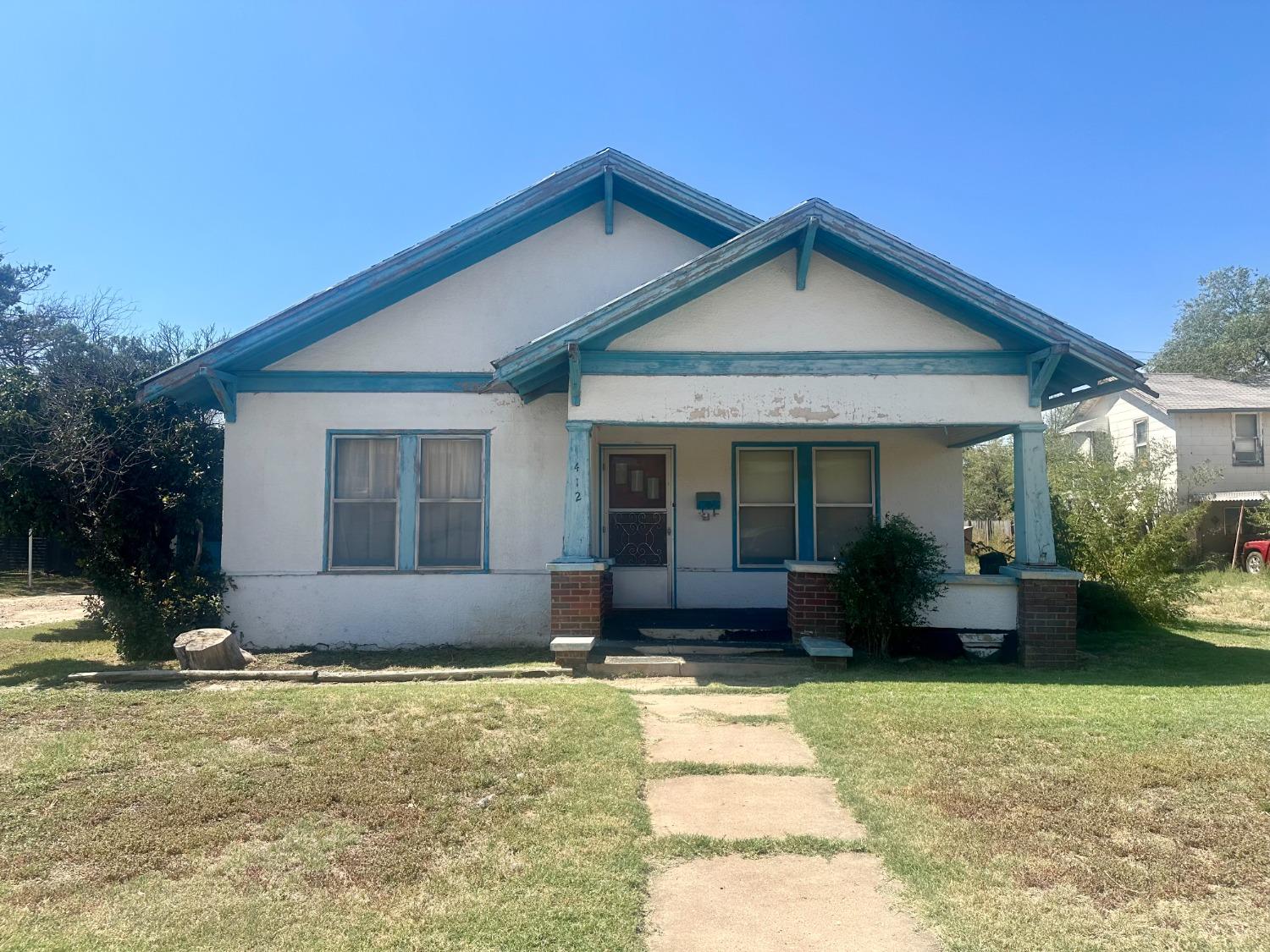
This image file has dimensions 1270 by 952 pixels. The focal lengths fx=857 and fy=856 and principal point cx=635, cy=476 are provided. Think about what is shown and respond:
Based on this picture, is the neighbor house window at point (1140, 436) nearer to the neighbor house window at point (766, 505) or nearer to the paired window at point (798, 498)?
the paired window at point (798, 498)

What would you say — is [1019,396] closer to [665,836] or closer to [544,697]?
[544,697]

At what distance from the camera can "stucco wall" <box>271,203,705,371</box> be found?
10.3 m

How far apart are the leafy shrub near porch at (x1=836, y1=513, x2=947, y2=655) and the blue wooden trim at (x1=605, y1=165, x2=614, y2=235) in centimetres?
498

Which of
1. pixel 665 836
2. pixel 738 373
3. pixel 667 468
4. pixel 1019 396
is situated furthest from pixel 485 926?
pixel 667 468

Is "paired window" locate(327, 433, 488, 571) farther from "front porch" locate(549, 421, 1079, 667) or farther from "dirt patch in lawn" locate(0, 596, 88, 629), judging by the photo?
"dirt patch in lawn" locate(0, 596, 88, 629)

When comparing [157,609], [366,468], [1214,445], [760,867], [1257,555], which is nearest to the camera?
[760,867]

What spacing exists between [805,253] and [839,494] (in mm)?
3899

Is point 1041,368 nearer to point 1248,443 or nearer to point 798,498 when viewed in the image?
point 798,498

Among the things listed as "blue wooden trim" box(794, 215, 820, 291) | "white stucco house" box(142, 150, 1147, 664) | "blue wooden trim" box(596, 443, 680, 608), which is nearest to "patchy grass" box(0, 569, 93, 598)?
"white stucco house" box(142, 150, 1147, 664)

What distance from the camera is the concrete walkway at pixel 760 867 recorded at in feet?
11.2

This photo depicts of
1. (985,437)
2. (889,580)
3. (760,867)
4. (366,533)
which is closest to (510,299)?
(366,533)

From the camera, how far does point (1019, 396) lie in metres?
9.11

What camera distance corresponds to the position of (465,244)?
10.3m

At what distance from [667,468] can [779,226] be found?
4.01m
